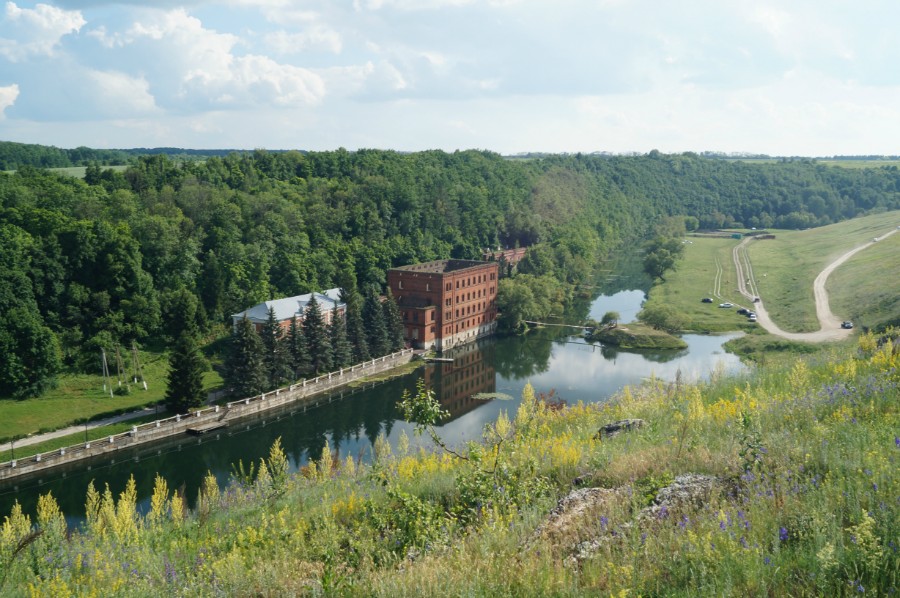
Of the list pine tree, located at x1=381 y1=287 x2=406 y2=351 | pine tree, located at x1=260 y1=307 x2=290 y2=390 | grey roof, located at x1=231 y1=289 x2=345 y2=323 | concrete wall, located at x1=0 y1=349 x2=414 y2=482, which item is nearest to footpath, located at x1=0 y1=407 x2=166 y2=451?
concrete wall, located at x1=0 y1=349 x2=414 y2=482

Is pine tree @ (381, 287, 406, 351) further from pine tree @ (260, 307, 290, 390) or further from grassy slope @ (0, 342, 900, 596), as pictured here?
grassy slope @ (0, 342, 900, 596)

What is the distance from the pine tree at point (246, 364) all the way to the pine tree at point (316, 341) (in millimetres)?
5766

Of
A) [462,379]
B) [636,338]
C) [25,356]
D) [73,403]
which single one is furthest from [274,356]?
[636,338]

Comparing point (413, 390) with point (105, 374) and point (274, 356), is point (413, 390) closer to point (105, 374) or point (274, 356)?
point (274, 356)

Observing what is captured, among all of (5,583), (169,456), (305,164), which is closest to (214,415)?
(169,456)

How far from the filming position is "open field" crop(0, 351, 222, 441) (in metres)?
40.0

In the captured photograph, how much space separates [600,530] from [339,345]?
46687 mm

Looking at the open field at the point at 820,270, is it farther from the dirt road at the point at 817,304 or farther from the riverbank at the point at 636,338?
the riverbank at the point at 636,338

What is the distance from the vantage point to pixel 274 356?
162 ft

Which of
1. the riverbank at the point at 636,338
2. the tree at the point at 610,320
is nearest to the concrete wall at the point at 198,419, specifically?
the riverbank at the point at 636,338

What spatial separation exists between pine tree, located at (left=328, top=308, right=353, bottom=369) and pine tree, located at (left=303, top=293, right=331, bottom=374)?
746 mm

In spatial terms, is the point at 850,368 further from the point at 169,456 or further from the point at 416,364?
the point at 416,364

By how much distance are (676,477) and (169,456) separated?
35232mm

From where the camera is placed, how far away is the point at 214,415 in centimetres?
4388
